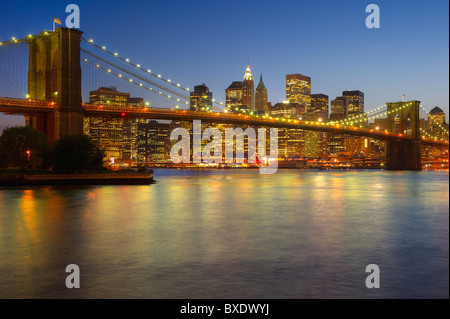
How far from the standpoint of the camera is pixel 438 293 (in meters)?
10.6

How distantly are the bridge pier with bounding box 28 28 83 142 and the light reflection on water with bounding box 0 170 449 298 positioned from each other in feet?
86.3

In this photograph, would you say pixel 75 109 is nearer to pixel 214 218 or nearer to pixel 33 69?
pixel 33 69

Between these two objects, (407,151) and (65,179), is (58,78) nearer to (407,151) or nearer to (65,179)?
(65,179)

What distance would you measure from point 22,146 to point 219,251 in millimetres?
38891

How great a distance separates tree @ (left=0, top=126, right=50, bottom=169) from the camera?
4791 centimetres

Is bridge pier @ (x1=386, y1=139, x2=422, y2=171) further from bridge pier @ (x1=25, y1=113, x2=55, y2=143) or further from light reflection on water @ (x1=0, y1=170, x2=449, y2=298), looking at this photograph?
light reflection on water @ (x1=0, y1=170, x2=449, y2=298)

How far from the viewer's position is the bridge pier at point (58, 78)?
55188 mm

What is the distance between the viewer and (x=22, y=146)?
48.2 metres

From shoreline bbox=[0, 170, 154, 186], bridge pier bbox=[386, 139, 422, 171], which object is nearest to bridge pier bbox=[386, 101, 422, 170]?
bridge pier bbox=[386, 139, 422, 171]

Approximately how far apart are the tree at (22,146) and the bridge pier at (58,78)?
521 cm

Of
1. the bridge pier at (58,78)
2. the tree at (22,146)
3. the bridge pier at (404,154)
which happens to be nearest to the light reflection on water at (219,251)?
the tree at (22,146)

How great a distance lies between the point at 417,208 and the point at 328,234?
1474 centimetres

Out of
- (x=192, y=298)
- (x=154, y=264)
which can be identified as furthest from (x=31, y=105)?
(x=192, y=298)

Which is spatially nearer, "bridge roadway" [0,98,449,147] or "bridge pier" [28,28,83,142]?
"bridge roadway" [0,98,449,147]
